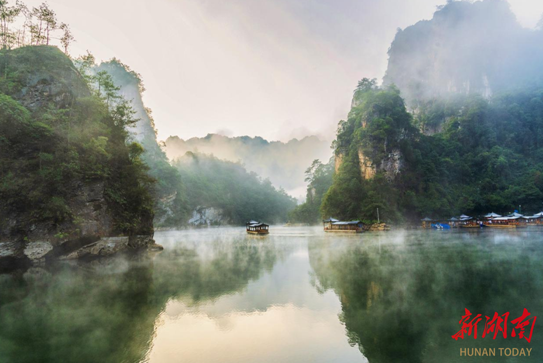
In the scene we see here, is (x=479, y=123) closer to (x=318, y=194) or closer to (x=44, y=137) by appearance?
(x=318, y=194)

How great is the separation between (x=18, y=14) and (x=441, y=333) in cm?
3295

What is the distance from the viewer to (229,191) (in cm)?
9994

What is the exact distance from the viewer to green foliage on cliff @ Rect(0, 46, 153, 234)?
17156 mm

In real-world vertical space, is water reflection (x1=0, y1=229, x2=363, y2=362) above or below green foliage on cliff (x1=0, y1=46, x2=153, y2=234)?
below

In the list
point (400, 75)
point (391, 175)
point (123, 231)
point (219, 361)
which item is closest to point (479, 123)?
point (391, 175)

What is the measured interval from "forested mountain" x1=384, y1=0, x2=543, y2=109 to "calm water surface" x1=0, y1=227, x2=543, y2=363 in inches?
3444

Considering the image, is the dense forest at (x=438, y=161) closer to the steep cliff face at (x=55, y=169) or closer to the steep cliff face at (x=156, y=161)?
the steep cliff face at (x=156, y=161)

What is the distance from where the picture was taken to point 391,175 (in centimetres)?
5481

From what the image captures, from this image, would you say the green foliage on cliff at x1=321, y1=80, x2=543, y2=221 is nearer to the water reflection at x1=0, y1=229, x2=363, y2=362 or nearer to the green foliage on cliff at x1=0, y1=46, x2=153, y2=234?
the green foliage on cliff at x1=0, y1=46, x2=153, y2=234

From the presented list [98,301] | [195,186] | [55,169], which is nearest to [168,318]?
[98,301]

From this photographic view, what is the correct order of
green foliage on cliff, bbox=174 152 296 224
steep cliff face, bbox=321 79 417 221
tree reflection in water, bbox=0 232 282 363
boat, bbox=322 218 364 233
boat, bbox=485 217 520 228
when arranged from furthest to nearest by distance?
1. green foliage on cliff, bbox=174 152 296 224
2. steep cliff face, bbox=321 79 417 221
3. boat, bbox=322 218 364 233
4. boat, bbox=485 217 520 228
5. tree reflection in water, bbox=0 232 282 363

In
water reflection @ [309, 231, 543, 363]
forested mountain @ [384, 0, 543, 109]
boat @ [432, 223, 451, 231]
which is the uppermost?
forested mountain @ [384, 0, 543, 109]

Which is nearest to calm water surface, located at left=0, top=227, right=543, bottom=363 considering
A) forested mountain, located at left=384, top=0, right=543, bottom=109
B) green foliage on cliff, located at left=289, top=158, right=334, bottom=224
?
green foliage on cliff, located at left=289, top=158, right=334, bottom=224

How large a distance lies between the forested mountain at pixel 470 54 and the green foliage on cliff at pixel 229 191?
5755 centimetres
